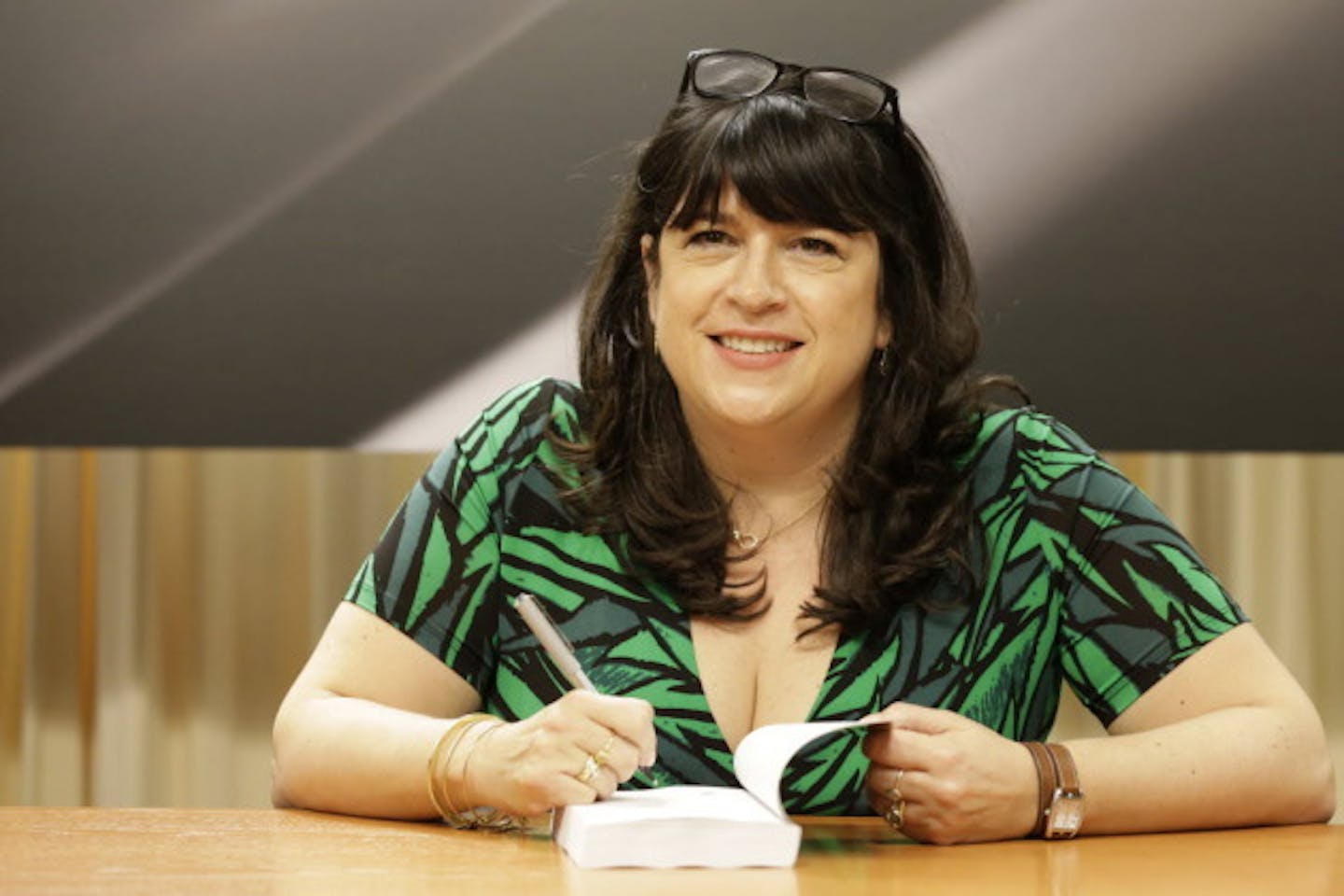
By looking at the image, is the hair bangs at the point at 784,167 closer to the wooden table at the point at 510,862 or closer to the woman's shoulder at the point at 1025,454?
the woman's shoulder at the point at 1025,454

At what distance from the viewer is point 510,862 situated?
1463mm

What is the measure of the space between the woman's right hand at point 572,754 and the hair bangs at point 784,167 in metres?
0.59

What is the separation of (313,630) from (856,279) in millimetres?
1211

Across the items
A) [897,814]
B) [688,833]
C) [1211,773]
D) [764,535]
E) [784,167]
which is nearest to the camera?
[688,833]

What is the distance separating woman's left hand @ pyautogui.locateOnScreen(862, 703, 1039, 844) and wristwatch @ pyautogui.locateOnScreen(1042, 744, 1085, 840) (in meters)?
0.02

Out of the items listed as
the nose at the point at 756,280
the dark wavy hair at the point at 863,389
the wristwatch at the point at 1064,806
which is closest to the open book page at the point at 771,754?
the wristwatch at the point at 1064,806

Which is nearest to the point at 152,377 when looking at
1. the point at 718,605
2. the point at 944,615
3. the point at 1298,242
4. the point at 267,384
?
the point at 267,384

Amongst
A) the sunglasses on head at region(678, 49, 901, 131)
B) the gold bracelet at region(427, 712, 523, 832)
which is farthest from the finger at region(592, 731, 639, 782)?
the sunglasses on head at region(678, 49, 901, 131)

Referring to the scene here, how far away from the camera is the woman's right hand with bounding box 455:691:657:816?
5.13 ft

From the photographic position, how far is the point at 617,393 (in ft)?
6.94

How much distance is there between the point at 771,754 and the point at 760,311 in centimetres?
55

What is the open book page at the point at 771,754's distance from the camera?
4.92 ft

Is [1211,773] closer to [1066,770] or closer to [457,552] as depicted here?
[1066,770]

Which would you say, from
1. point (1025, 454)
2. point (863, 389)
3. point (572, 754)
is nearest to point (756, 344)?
point (863, 389)
